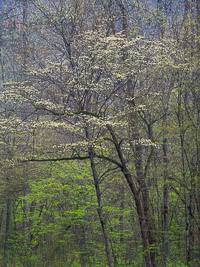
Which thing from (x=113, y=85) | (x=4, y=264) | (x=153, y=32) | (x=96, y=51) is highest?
(x=153, y=32)

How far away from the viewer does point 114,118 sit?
843 cm

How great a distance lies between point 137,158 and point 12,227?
343 inches

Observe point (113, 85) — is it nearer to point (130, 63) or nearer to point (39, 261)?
point (130, 63)

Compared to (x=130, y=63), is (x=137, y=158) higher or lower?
lower

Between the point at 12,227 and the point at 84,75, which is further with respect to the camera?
the point at 12,227

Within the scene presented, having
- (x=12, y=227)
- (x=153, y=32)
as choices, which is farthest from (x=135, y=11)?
(x=12, y=227)

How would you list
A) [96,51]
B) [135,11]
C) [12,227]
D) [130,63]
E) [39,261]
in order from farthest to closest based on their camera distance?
1. [12,227]
2. [135,11]
3. [39,261]
4. [130,63]
5. [96,51]

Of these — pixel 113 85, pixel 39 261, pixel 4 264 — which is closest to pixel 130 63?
pixel 113 85

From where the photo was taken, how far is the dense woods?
7906 mm

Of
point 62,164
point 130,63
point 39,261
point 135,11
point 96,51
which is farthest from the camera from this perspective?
point 62,164

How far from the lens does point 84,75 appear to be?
802 cm

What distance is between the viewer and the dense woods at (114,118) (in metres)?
7.91

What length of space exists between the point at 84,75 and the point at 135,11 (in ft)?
14.5

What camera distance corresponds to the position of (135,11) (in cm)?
1094
